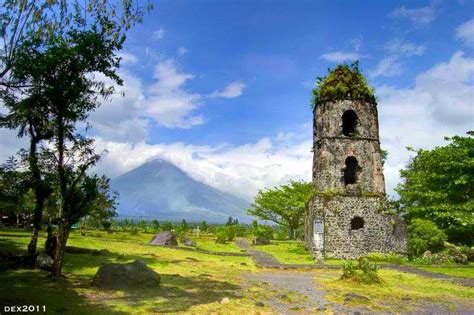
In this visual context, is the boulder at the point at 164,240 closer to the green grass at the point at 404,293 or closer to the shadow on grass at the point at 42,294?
the green grass at the point at 404,293

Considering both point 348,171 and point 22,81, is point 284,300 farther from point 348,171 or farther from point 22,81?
point 348,171

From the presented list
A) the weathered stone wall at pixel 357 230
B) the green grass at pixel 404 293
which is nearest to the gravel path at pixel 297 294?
the green grass at pixel 404 293

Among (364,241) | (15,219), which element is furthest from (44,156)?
(15,219)

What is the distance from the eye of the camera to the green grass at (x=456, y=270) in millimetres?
17984

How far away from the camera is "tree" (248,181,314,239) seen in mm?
45250

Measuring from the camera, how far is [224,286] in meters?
13.3


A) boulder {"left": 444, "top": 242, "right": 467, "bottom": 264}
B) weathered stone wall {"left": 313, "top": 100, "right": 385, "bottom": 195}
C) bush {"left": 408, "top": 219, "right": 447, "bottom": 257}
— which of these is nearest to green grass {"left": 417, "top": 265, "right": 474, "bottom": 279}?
boulder {"left": 444, "top": 242, "right": 467, "bottom": 264}

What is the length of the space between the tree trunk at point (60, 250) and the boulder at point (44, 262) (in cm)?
169

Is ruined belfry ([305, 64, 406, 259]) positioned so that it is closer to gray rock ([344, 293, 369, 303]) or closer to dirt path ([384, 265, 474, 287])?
dirt path ([384, 265, 474, 287])

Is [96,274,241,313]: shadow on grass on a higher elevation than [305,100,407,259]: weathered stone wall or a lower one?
lower

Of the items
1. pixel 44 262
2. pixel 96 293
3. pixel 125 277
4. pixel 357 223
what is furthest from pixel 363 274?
pixel 357 223

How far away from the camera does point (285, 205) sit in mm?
46250

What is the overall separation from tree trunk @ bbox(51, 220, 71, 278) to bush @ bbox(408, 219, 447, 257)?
2041cm

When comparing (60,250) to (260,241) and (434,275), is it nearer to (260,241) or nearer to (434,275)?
(434,275)
